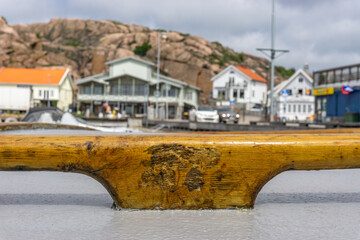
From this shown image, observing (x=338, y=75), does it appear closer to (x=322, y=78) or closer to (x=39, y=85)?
(x=322, y=78)

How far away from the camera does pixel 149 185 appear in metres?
2.30

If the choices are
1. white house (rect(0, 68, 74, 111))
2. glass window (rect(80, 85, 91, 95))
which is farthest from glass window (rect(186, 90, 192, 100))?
white house (rect(0, 68, 74, 111))

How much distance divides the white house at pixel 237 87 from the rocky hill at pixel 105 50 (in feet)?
14.3

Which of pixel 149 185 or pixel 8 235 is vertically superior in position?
pixel 149 185

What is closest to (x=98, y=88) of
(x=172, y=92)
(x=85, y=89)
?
(x=85, y=89)

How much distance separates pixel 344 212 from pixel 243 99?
234 feet

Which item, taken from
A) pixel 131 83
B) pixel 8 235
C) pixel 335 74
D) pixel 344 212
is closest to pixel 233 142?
pixel 344 212

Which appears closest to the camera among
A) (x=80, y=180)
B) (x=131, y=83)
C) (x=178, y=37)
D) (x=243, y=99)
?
(x=80, y=180)

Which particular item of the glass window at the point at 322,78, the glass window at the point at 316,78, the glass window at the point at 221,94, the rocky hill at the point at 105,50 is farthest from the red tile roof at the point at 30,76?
the glass window at the point at 322,78

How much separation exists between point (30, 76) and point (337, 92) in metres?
44.6

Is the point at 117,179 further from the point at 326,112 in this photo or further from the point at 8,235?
the point at 326,112

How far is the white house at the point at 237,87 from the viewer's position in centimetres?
7219

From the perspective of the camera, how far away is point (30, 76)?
59969mm

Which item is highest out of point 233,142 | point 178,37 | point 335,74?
point 178,37
